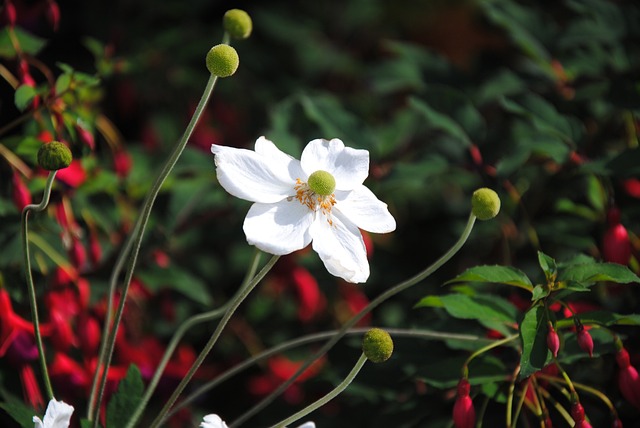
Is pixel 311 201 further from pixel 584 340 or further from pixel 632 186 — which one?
pixel 632 186

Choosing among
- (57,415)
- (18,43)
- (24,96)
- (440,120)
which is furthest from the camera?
(440,120)

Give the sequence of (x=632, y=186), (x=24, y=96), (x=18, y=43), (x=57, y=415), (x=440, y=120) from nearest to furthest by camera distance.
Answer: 1. (x=57, y=415)
2. (x=24, y=96)
3. (x=18, y=43)
4. (x=440, y=120)
5. (x=632, y=186)

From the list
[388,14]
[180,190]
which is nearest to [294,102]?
[180,190]

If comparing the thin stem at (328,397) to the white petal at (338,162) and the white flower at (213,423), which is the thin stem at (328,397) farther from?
the white petal at (338,162)

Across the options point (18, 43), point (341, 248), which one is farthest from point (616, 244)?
point (18, 43)

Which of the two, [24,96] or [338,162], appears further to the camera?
[24,96]

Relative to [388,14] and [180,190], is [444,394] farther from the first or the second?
[388,14]
